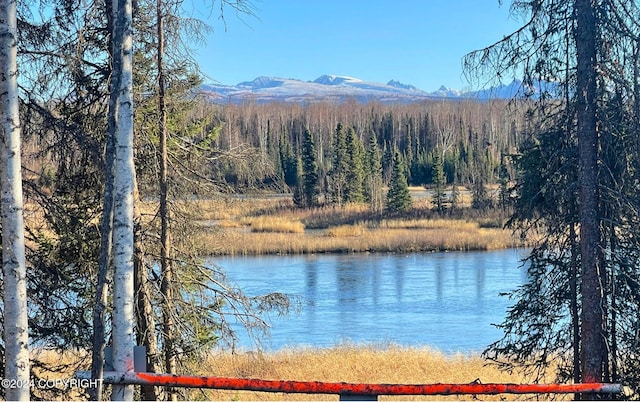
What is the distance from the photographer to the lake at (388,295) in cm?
1802

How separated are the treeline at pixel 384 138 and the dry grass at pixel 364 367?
14.6 meters

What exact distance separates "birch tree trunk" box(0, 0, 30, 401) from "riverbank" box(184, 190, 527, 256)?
68.6 ft

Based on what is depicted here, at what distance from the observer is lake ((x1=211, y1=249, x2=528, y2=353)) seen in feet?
59.1

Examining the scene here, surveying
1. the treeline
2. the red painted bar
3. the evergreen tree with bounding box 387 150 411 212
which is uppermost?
the treeline

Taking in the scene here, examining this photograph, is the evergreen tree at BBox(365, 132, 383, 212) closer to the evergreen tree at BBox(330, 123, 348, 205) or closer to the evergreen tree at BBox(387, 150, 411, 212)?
the evergreen tree at BBox(387, 150, 411, 212)

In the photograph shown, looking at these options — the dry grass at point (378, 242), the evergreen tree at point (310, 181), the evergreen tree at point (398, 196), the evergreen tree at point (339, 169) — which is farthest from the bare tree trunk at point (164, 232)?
the evergreen tree at point (339, 169)

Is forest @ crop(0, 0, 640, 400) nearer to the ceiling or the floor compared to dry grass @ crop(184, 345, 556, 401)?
nearer to the ceiling

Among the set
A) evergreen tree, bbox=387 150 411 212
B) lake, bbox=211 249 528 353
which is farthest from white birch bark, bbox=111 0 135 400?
evergreen tree, bbox=387 150 411 212

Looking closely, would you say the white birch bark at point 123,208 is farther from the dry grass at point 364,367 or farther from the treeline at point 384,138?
the treeline at point 384,138

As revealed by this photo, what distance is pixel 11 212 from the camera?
561cm

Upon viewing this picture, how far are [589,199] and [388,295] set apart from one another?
52.5ft

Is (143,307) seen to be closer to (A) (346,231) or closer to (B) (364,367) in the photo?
(B) (364,367)

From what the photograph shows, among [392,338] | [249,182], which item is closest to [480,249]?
[392,338]

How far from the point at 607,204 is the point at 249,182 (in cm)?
495
